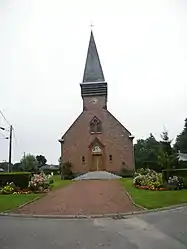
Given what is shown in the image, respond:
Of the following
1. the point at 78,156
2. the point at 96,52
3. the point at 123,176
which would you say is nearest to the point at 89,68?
the point at 96,52

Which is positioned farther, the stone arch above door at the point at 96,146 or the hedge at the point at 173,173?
the stone arch above door at the point at 96,146

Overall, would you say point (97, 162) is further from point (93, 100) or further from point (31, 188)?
point (31, 188)

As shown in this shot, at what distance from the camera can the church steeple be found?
44906mm

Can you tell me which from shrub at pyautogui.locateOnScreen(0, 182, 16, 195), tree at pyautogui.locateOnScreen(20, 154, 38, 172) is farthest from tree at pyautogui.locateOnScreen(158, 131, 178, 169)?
tree at pyautogui.locateOnScreen(20, 154, 38, 172)

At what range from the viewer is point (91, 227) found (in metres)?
8.93

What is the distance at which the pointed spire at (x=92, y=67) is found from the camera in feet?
153

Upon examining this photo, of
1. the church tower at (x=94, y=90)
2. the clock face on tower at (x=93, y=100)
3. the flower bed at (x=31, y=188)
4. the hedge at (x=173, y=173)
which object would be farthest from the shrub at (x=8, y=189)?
the clock face on tower at (x=93, y=100)

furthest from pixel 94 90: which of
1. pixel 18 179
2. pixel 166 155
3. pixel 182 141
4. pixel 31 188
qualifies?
pixel 182 141

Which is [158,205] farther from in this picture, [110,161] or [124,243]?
[110,161]

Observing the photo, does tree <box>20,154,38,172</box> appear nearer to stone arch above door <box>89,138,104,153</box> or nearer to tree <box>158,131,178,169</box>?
stone arch above door <box>89,138,104,153</box>

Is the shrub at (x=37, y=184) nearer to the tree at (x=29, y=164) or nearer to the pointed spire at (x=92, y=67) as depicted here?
the pointed spire at (x=92, y=67)

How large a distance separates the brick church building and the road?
30.9 metres

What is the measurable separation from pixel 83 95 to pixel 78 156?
8.89 metres

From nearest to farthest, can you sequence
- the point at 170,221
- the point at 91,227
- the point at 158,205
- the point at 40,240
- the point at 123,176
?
the point at 40,240, the point at 91,227, the point at 170,221, the point at 158,205, the point at 123,176
